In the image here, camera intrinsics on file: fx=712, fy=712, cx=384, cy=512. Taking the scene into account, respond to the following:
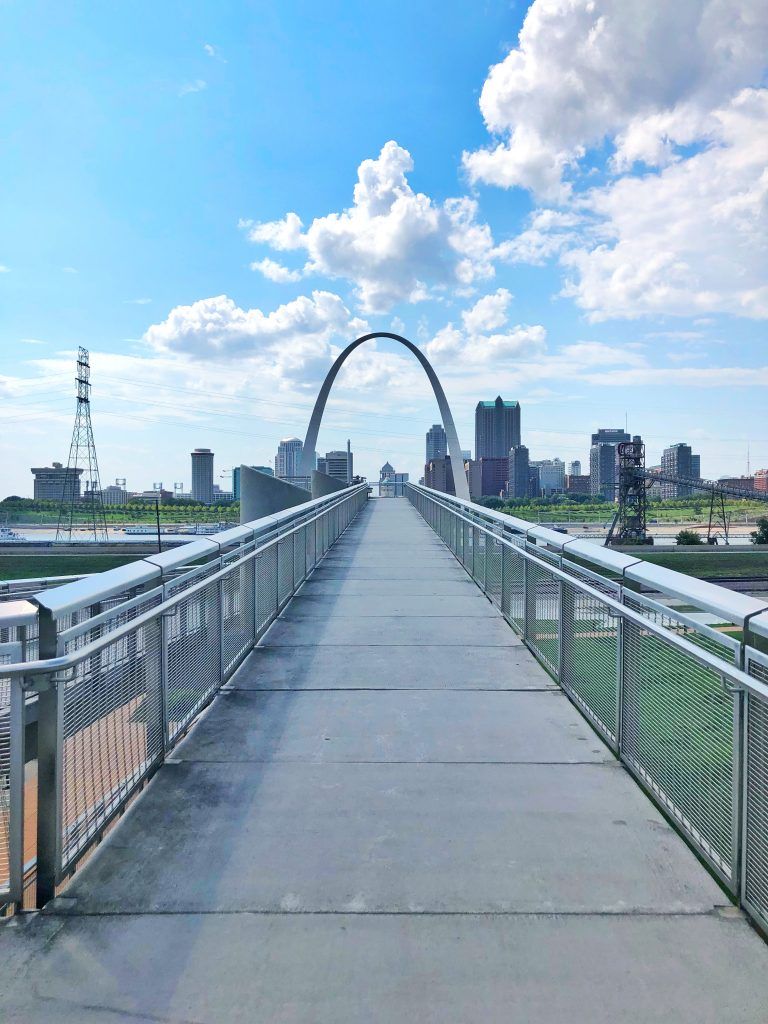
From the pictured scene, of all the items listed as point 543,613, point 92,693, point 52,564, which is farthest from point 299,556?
point 52,564

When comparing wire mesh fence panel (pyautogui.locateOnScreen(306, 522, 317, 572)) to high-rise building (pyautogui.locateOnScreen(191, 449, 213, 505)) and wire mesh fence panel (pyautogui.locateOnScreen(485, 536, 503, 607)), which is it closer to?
wire mesh fence panel (pyautogui.locateOnScreen(485, 536, 503, 607))

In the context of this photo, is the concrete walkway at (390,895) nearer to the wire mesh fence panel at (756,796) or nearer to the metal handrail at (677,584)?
the wire mesh fence panel at (756,796)

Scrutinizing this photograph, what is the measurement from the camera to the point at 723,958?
2137 mm

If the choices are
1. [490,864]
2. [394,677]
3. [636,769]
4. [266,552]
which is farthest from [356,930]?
[266,552]

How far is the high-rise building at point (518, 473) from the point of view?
14261cm

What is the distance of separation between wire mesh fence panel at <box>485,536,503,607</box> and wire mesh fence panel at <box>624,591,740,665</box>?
3.67 metres

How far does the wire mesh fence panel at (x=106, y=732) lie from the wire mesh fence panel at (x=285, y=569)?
→ 3.78m

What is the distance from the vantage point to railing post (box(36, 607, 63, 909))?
97.8 inches

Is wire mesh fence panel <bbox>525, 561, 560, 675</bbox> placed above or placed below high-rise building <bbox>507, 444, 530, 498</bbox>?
below

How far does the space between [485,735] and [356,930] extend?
5.89 feet

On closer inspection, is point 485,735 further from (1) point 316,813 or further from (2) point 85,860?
(2) point 85,860

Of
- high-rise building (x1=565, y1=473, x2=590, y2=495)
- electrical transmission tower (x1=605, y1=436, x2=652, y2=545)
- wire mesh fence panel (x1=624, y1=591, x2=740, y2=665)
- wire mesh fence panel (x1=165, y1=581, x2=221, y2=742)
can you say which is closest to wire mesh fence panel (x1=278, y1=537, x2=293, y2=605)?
wire mesh fence panel (x1=165, y1=581, x2=221, y2=742)

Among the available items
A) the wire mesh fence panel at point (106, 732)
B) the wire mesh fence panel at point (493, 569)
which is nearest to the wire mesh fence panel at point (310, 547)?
the wire mesh fence panel at point (493, 569)

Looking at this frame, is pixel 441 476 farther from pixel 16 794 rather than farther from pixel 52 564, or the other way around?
pixel 16 794
